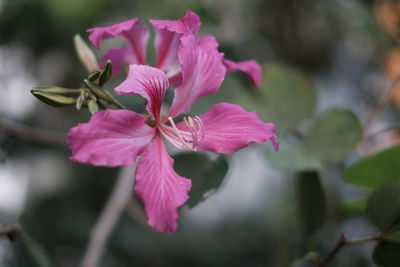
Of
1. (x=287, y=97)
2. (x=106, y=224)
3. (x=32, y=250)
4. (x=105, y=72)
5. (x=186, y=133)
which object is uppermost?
(x=105, y=72)

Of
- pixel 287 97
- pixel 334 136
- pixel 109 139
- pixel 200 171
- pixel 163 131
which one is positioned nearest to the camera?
pixel 109 139

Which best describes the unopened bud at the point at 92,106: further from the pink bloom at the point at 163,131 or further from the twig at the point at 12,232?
the twig at the point at 12,232

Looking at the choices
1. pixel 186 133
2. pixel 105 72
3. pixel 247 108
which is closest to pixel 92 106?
pixel 105 72

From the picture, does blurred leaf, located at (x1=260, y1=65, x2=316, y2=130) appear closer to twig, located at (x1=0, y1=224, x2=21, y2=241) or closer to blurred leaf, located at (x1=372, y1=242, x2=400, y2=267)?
blurred leaf, located at (x1=372, y1=242, x2=400, y2=267)

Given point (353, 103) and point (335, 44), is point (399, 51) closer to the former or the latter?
point (353, 103)

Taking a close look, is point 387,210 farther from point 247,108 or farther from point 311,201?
point 247,108

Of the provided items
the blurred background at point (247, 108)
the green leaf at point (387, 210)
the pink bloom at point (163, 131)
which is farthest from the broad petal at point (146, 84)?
the green leaf at point (387, 210)

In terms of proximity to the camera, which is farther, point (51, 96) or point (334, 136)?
point (334, 136)
